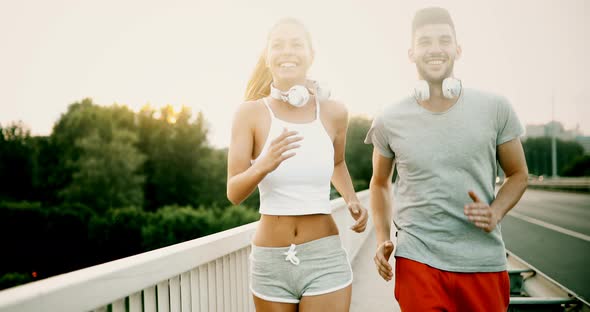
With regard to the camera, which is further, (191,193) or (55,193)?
(191,193)

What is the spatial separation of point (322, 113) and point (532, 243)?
11.4m

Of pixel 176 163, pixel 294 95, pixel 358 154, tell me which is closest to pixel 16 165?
pixel 176 163

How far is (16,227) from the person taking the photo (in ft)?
178

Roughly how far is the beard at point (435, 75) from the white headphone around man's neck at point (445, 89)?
4cm

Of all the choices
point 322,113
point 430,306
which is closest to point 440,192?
point 430,306

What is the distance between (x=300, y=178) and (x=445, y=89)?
76 cm

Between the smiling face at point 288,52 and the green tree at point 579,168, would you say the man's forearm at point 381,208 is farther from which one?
the green tree at point 579,168

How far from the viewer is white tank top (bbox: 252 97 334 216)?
2199 mm

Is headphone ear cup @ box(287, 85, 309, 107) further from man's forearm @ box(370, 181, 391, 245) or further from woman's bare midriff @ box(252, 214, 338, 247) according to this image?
man's forearm @ box(370, 181, 391, 245)

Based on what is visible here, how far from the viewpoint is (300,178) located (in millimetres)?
2205

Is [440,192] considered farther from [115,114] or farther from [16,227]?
[115,114]

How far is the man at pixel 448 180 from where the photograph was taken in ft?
7.21

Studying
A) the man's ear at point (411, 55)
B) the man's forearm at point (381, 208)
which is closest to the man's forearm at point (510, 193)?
the man's forearm at point (381, 208)

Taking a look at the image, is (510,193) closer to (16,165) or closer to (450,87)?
(450,87)
